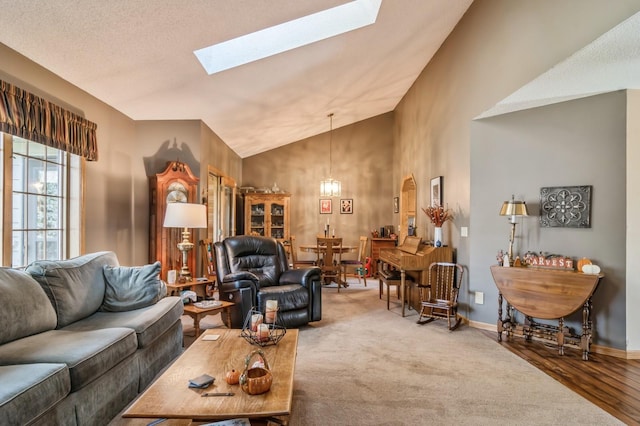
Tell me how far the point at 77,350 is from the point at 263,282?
Answer: 2257mm

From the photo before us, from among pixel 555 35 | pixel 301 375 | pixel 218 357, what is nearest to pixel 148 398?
pixel 218 357

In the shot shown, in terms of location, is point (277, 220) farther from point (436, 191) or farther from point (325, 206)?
point (436, 191)

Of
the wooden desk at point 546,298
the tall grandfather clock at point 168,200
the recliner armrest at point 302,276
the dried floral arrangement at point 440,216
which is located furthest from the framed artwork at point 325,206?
the wooden desk at point 546,298

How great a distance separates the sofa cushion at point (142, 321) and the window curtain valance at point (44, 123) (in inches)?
58.5

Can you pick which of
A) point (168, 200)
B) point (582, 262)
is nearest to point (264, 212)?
point (168, 200)

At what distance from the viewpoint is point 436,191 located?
5105 mm

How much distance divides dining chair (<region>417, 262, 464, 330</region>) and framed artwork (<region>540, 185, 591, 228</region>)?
105 cm

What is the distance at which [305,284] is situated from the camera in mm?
3863

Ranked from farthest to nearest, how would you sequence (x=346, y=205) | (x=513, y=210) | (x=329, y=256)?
1. (x=346, y=205)
2. (x=329, y=256)
3. (x=513, y=210)

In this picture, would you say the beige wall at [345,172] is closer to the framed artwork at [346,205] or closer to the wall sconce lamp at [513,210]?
the framed artwork at [346,205]

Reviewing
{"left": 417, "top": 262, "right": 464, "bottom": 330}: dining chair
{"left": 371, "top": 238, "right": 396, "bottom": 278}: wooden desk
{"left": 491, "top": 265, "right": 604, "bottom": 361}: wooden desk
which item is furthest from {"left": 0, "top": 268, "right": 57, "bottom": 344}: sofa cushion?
{"left": 371, "top": 238, "right": 396, "bottom": 278}: wooden desk

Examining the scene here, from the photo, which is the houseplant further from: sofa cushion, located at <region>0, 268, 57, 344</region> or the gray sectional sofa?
sofa cushion, located at <region>0, 268, 57, 344</region>

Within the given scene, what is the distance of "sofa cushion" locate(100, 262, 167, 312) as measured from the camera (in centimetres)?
278

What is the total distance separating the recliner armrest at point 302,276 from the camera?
3.89 metres
